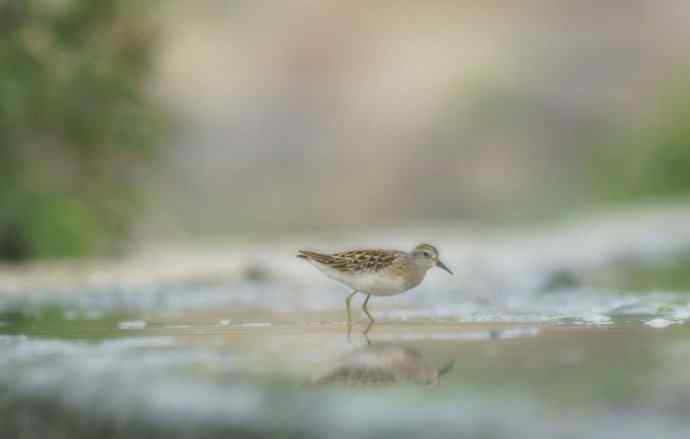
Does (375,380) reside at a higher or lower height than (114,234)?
lower

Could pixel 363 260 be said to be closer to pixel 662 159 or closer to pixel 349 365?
pixel 349 365

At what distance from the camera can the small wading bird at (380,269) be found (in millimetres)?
7918

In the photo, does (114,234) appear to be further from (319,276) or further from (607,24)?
(607,24)

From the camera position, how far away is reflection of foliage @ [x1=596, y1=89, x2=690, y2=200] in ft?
76.4

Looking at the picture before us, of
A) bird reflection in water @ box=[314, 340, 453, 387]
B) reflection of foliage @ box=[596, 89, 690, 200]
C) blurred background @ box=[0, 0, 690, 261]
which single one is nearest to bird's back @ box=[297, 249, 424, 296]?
bird reflection in water @ box=[314, 340, 453, 387]

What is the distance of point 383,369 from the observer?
5.51m

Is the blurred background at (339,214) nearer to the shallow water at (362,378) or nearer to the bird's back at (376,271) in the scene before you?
the shallow water at (362,378)

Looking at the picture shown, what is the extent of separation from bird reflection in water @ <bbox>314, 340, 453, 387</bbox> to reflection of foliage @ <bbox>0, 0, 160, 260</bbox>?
9.82 m

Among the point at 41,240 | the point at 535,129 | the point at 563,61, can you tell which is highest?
the point at 563,61

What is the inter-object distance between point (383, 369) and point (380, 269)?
7.98ft

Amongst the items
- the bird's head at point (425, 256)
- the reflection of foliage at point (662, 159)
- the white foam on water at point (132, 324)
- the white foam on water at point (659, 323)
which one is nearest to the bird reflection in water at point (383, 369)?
the white foam on water at point (659, 323)

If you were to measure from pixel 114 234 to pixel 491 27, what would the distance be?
19609mm

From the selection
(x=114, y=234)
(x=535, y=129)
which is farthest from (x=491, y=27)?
(x=114, y=234)

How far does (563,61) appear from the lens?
33.4 m
